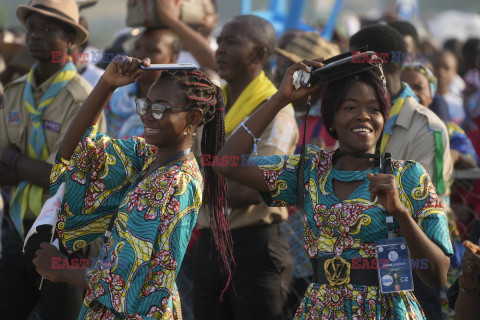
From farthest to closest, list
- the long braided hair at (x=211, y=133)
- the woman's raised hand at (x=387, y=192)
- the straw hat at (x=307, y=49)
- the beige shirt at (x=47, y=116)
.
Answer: the straw hat at (x=307, y=49)
the beige shirt at (x=47, y=116)
the long braided hair at (x=211, y=133)
the woman's raised hand at (x=387, y=192)

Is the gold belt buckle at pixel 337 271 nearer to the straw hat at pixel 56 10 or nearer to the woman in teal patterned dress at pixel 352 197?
the woman in teal patterned dress at pixel 352 197

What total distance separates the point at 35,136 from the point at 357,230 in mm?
2513

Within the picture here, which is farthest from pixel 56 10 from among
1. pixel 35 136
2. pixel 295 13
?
pixel 295 13

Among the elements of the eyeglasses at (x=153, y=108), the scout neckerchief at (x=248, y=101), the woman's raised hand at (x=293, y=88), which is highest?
the woman's raised hand at (x=293, y=88)

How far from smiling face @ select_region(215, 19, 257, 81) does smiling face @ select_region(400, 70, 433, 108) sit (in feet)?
3.88

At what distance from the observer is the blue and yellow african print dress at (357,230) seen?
328cm

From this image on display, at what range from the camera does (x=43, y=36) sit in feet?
17.4

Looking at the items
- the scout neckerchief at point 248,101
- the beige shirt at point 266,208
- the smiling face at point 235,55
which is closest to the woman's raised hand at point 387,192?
the beige shirt at point 266,208

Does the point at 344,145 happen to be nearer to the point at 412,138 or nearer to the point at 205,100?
the point at 205,100

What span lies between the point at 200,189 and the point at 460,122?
5.47m

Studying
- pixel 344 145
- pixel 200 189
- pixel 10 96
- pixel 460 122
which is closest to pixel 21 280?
pixel 10 96

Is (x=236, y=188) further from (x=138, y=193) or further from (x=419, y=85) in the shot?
(x=419, y=85)

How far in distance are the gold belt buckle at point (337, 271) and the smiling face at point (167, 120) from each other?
966 mm

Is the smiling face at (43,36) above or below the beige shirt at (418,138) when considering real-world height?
above
